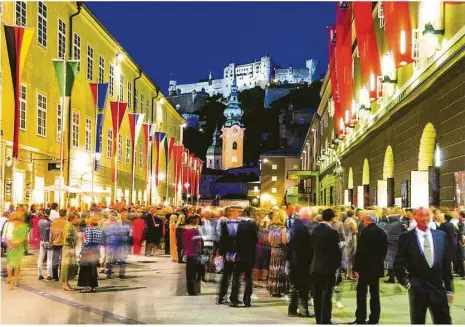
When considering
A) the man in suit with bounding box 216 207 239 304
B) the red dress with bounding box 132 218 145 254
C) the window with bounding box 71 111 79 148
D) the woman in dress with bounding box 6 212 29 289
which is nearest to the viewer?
the man in suit with bounding box 216 207 239 304

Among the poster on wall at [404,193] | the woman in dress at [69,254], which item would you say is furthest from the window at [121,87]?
the woman in dress at [69,254]

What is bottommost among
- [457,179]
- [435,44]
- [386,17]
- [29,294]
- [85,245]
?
[29,294]

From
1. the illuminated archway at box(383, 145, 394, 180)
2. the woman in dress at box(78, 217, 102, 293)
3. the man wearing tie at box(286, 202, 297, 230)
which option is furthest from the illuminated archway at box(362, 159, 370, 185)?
the woman in dress at box(78, 217, 102, 293)

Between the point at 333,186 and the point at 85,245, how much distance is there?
36129mm

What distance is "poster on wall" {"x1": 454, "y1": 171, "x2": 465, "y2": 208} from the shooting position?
14867mm

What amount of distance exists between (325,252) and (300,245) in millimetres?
1636

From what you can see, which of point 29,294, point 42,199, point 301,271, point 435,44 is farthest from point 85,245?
point 42,199

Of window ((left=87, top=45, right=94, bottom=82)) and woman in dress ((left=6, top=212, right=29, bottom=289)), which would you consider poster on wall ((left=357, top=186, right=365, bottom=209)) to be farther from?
woman in dress ((left=6, top=212, right=29, bottom=289))

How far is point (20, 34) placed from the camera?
2238cm

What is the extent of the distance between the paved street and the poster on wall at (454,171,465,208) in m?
2.04

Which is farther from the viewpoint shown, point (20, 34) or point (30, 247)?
point (30, 247)

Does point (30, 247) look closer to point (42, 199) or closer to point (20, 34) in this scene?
point (42, 199)

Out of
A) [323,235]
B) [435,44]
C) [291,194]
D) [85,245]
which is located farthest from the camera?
[291,194]

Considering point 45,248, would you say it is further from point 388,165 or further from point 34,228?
point 388,165
